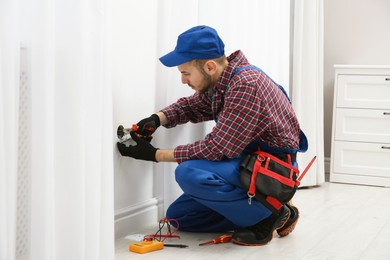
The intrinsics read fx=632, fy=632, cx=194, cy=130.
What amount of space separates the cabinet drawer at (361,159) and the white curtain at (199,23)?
3.36 feet

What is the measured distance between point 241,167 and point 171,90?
0.49 metres

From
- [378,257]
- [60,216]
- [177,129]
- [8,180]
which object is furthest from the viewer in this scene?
[177,129]

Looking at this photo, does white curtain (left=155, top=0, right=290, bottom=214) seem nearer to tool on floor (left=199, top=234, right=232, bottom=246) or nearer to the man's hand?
the man's hand

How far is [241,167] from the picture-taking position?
2.28 meters

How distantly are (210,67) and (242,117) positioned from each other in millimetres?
233

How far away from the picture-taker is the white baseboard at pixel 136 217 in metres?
2.41

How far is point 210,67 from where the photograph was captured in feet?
7.56

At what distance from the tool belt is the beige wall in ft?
6.92

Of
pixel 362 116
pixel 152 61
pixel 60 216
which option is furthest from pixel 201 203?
pixel 362 116

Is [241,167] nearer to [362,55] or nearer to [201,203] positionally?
[201,203]

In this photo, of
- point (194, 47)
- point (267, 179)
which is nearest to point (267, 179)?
point (267, 179)

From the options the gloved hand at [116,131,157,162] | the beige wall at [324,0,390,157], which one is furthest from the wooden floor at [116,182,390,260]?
the beige wall at [324,0,390,157]

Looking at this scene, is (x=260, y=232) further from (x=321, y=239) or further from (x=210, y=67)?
(x=210, y=67)

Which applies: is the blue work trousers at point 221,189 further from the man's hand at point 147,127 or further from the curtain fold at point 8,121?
the curtain fold at point 8,121
